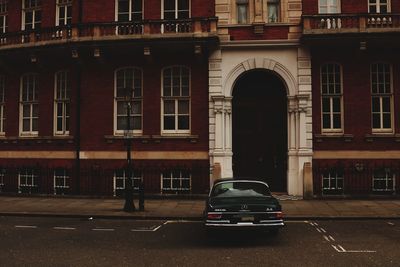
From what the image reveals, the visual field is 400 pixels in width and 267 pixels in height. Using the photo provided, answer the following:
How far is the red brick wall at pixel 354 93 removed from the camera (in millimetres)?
18703

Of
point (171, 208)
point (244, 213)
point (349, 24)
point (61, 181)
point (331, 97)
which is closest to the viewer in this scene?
point (244, 213)

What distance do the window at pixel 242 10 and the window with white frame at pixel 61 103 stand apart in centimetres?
880

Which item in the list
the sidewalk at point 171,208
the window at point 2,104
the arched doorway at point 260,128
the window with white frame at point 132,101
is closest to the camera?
the sidewalk at point 171,208

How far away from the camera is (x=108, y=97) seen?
66.4ft

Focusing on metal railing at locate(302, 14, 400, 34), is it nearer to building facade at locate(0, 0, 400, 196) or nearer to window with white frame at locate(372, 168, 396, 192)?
building facade at locate(0, 0, 400, 196)

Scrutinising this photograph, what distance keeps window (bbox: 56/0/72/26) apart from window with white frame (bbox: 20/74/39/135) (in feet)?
10.1

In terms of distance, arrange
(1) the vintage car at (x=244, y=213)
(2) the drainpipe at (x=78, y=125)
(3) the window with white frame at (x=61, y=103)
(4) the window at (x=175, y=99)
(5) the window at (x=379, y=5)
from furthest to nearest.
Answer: (3) the window with white frame at (x=61, y=103) → (2) the drainpipe at (x=78, y=125) → (4) the window at (x=175, y=99) → (5) the window at (x=379, y=5) → (1) the vintage car at (x=244, y=213)

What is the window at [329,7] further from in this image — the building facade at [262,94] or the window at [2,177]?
the window at [2,177]

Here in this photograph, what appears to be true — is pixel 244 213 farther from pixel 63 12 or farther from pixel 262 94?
pixel 63 12

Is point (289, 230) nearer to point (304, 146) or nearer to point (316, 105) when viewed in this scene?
point (304, 146)

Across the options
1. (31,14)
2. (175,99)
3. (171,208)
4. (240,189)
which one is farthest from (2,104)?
(240,189)

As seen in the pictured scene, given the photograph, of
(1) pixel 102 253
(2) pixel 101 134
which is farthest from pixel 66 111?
(1) pixel 102 253

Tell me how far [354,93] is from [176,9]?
908cm

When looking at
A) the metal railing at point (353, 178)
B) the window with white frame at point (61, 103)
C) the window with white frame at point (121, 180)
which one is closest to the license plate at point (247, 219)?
the metal railing at point (353, 178)
